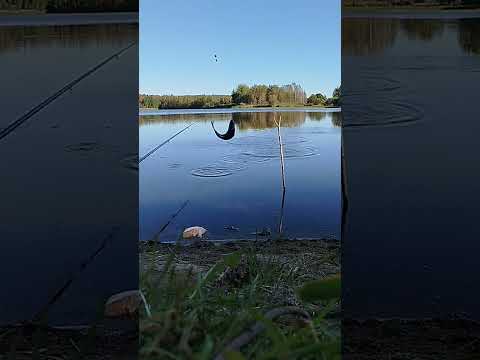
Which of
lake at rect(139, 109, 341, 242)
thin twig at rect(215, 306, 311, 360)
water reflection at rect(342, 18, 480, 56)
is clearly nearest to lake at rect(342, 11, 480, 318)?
water reflection at rect(342, 18, 480, 56)

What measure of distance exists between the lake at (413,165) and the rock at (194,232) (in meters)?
0.65

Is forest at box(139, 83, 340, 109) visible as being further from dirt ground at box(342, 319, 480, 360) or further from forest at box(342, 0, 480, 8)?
dirt ground at box(342, 319, 480, 360)

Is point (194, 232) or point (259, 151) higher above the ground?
point (259, 151)

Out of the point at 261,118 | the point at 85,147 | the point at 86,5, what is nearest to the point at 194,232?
the point at 261,118

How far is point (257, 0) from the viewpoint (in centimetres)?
116

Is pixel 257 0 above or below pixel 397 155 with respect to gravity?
above

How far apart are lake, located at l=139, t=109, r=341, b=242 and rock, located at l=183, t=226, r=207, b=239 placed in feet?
0.04

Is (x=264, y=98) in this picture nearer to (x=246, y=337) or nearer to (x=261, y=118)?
(x=261, y=118)

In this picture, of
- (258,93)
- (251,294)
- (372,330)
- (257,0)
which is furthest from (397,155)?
(251,294)

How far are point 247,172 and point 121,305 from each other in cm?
68

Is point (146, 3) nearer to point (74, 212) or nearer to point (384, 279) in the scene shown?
point (74, 212)

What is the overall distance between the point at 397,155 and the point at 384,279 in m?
0.40

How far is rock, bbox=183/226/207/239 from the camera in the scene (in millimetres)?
1285

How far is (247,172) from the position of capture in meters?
1.33
